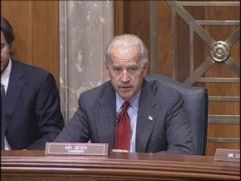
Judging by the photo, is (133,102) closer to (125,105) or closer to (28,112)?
(125,105)

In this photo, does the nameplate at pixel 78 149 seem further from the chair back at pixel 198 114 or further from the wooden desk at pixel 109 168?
the chair back at pixel 198 114

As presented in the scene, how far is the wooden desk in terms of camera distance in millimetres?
2672

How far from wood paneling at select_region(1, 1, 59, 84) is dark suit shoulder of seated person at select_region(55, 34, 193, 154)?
1292 mm

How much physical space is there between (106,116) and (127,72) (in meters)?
0.21

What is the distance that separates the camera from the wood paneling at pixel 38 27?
4.90m

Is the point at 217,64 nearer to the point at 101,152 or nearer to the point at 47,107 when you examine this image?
the point at 47,107

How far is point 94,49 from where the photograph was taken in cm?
487

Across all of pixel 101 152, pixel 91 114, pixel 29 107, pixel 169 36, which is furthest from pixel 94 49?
pixel 101 152

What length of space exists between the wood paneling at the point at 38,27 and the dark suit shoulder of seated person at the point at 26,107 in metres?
0.59

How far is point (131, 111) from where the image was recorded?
142 inches

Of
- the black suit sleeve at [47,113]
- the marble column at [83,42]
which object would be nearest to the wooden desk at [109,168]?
the black suit sleeve at [47,113]

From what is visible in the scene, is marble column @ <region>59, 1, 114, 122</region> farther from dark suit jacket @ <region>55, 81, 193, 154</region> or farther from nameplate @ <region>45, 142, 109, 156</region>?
nameplate @ <region>45, 142, 109, 156</region>

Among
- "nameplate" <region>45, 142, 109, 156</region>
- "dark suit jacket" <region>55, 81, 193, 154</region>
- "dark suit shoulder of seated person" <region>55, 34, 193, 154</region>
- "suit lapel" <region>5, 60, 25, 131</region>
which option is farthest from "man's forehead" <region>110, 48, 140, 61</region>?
"suit lapel" <region>5, 60, 25, 131</region>

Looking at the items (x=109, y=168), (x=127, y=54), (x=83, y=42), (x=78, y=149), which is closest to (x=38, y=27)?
(x=83, y=42)
